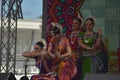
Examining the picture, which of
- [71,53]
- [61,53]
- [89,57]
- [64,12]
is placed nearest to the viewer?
[61,53]

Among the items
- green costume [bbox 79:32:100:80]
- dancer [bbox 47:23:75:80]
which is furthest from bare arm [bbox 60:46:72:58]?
green costume [bbox 79:32:100:80]

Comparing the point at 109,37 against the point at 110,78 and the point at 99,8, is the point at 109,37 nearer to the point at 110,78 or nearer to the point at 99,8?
the point at 99,8

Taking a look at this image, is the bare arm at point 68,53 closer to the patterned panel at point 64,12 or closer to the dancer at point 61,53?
the dancer at point 61,53

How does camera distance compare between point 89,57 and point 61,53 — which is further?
point 89,57

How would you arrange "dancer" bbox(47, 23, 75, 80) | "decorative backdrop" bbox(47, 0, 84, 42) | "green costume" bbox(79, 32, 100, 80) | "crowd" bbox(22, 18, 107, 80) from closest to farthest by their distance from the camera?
"crowd" bbox(22, 18, 107, 80) < "dancer" bbox(47, 23, 75, 80) < "green costume" bbox(79, 32, 100, 80) < "decorative backdrop" bbox(47, 0, 84, 42)

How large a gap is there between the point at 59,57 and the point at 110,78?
3.60 meters

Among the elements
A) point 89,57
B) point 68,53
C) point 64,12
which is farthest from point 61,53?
point 64,12

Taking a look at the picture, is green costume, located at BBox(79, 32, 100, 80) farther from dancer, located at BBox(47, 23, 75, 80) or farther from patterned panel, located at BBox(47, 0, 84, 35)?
patterned panel, located at BBox(47, 0, 84, 35)

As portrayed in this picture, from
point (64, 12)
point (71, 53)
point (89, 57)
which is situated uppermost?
point (64, 12)

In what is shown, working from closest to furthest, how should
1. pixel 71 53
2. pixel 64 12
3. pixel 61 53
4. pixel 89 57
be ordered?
pixel 61 53
pixel 71 53
pixel 89 57
pixel 64 12

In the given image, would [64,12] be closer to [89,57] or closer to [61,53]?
[89,57]

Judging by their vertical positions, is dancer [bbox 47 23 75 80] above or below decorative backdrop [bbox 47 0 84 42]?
below

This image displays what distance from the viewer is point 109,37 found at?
665 inches

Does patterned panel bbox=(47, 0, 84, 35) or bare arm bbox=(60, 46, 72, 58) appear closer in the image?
bare arm bbox=(60, 46, 72, 58)
